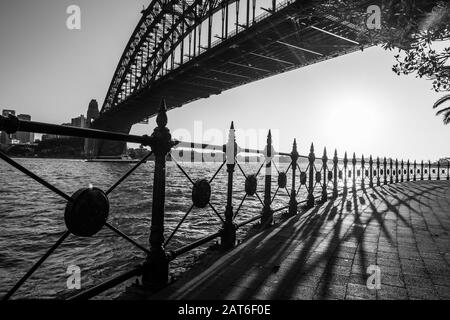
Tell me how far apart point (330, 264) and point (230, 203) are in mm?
1514

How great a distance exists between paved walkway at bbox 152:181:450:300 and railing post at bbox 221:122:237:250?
199 millimetres

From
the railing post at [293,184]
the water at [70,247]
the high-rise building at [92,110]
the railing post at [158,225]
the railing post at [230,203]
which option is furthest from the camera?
the high-rise building at [92,110]

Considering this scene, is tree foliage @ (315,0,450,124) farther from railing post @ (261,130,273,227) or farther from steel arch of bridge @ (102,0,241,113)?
steel arch of bridge @ (102,0,241,113)

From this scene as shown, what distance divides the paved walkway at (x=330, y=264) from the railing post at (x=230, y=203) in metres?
0.20

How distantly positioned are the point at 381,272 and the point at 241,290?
157 cm

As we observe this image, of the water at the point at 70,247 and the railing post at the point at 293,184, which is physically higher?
the railing post at the point at 293,184

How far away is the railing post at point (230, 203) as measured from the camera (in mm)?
4027

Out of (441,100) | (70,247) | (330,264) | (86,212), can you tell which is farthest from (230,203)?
(441,100)

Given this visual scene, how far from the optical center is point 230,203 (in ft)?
13.5

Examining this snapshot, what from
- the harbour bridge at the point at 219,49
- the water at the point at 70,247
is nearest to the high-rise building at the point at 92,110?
the harbour bridge at the point at 219,49

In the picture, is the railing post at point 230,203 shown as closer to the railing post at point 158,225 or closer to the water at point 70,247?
the water at point 70,247
